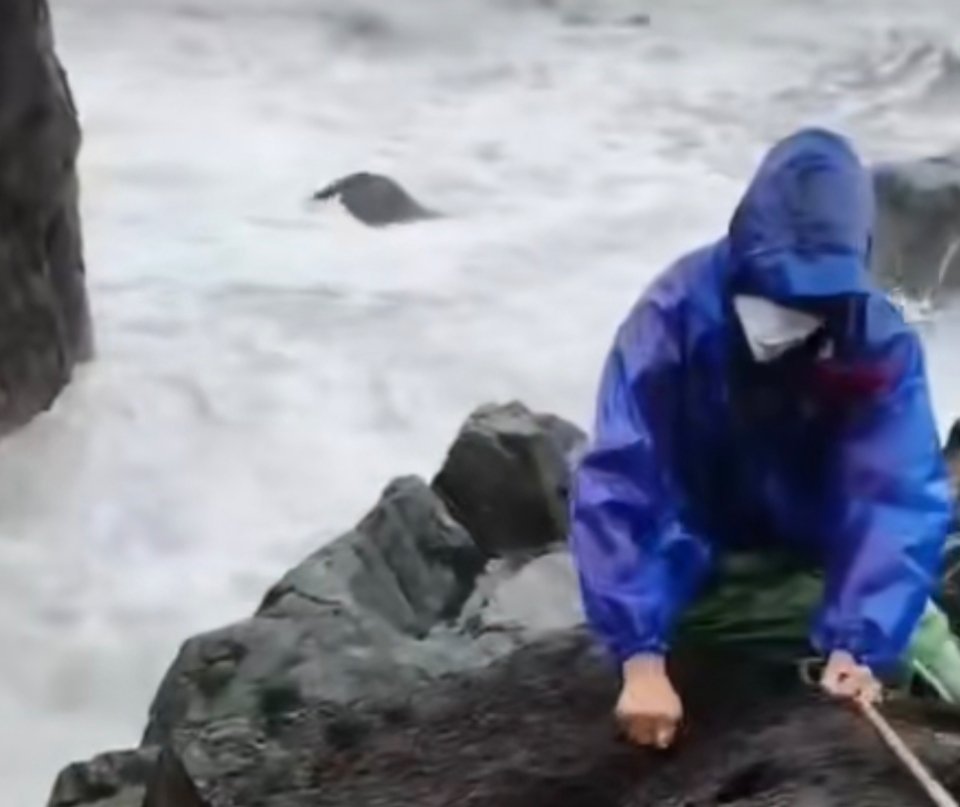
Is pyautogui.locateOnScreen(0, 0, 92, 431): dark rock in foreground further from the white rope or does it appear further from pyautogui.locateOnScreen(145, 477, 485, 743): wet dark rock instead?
the white rope

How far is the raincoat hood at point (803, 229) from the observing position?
2.76 m

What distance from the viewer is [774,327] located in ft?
9.14

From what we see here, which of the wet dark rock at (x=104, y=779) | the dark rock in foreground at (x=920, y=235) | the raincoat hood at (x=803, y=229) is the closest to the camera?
the raincoat hood at (x=803, y=229)

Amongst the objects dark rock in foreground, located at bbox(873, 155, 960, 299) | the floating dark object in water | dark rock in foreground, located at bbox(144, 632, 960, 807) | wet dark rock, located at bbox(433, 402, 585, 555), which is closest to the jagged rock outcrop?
dark rock in foreground, located at bbox(144, 632, 960, 807)

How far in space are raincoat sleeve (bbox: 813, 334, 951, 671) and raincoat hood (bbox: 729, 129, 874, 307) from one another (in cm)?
18

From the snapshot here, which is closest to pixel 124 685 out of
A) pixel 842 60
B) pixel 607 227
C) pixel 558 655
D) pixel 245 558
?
pixel 245 558

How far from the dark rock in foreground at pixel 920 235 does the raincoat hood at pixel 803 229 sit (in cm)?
694

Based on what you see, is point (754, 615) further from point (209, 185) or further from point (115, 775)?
point (209, 185)

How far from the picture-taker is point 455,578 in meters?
5.47

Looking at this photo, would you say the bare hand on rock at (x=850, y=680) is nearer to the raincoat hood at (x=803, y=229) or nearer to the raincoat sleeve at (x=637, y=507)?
the raincoat sleeve at (x=637, y=507)

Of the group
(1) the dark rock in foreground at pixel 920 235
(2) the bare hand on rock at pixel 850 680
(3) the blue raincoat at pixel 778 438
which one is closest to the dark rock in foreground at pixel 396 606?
(3) the blue raincoat at pixel 778 438

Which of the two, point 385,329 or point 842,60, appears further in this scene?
point 842,60

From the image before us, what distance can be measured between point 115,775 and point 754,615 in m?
1.79

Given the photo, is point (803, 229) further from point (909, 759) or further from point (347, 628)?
point (347, 628)
